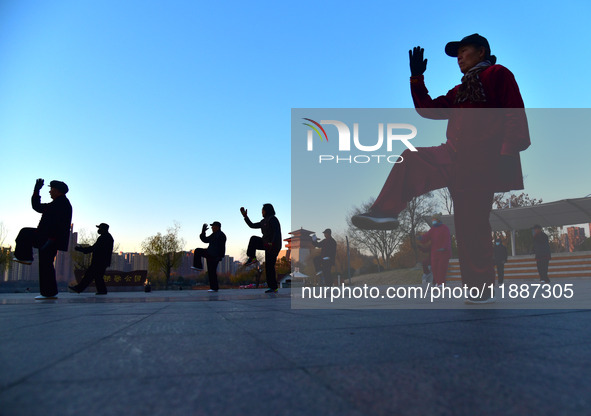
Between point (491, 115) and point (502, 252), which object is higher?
point (491, 115)

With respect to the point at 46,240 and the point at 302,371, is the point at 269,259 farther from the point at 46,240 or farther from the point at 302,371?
the point at 302,371

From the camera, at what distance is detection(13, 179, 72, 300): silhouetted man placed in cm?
728

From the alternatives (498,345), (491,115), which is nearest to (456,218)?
(491,115)

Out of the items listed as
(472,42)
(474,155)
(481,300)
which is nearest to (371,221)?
(474,155)

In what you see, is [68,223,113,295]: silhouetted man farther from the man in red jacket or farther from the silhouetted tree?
the silhouetted tree

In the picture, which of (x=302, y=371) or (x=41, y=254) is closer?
(x=302, y=371)

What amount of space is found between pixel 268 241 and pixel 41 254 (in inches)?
184

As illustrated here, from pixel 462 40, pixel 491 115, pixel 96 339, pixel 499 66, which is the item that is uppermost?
pixel 462 40

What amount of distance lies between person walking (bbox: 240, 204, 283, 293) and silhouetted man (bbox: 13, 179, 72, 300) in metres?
3.88

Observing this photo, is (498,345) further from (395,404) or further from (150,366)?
(150,366)

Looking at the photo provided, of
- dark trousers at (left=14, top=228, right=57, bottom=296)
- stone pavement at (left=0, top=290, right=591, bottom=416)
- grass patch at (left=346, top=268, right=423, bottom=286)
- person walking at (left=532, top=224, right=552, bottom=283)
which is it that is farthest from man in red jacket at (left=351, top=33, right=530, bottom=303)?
person walking at (left=532, top=224, right=552, bottom=283)

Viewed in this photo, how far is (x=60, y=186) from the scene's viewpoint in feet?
25.8

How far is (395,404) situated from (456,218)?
4.03 metres

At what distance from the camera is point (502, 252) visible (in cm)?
1318
